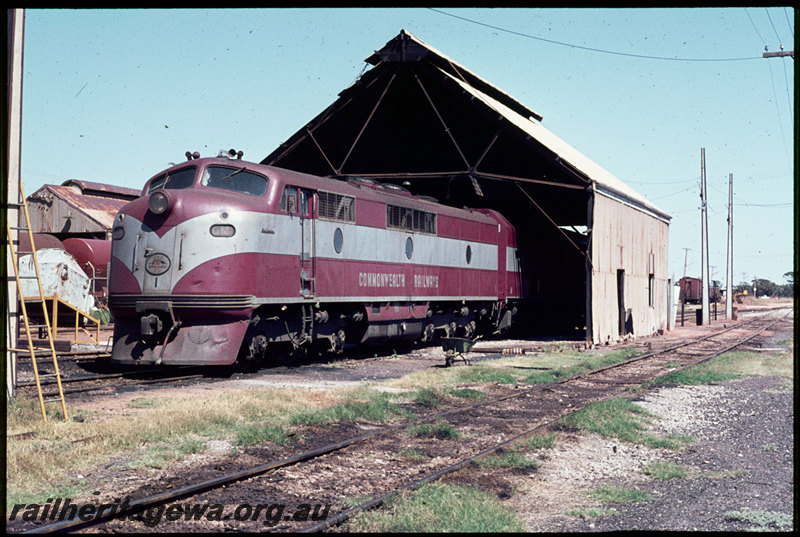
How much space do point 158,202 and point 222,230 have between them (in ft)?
4.46

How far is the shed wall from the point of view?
26.4 meters

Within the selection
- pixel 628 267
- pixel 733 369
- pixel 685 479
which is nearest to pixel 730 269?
pixel 628 267

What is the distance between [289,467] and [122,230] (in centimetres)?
868

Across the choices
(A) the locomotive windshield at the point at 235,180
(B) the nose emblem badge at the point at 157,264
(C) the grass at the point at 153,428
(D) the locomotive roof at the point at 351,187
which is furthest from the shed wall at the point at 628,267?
(B) the nose emblem badge at the point at 157,264

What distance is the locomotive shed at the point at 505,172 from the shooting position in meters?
25.6

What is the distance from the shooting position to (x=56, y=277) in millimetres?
23375

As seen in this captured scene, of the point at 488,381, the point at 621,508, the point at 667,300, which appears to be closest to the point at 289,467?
the point at 621,508

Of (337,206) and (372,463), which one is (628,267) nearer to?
(337,206)

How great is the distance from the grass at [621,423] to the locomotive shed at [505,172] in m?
13.9

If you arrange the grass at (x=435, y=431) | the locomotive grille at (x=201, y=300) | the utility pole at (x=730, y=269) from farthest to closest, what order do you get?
1. the utility pole at (x=730, y=269)
2. the locomotive grille at (x=201, y=300)
3. the grass at (x=435, y=431)

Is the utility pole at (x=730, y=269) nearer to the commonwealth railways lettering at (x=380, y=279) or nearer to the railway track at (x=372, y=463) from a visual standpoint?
the commonwealth railways lettering at (x=380, y=279)

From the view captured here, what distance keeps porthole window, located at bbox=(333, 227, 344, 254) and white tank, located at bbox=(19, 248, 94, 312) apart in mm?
10562

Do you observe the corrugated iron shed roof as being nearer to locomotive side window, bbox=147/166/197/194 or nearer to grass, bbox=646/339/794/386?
grass, bbox=646/339/794/386

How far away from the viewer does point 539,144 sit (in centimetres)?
2477
